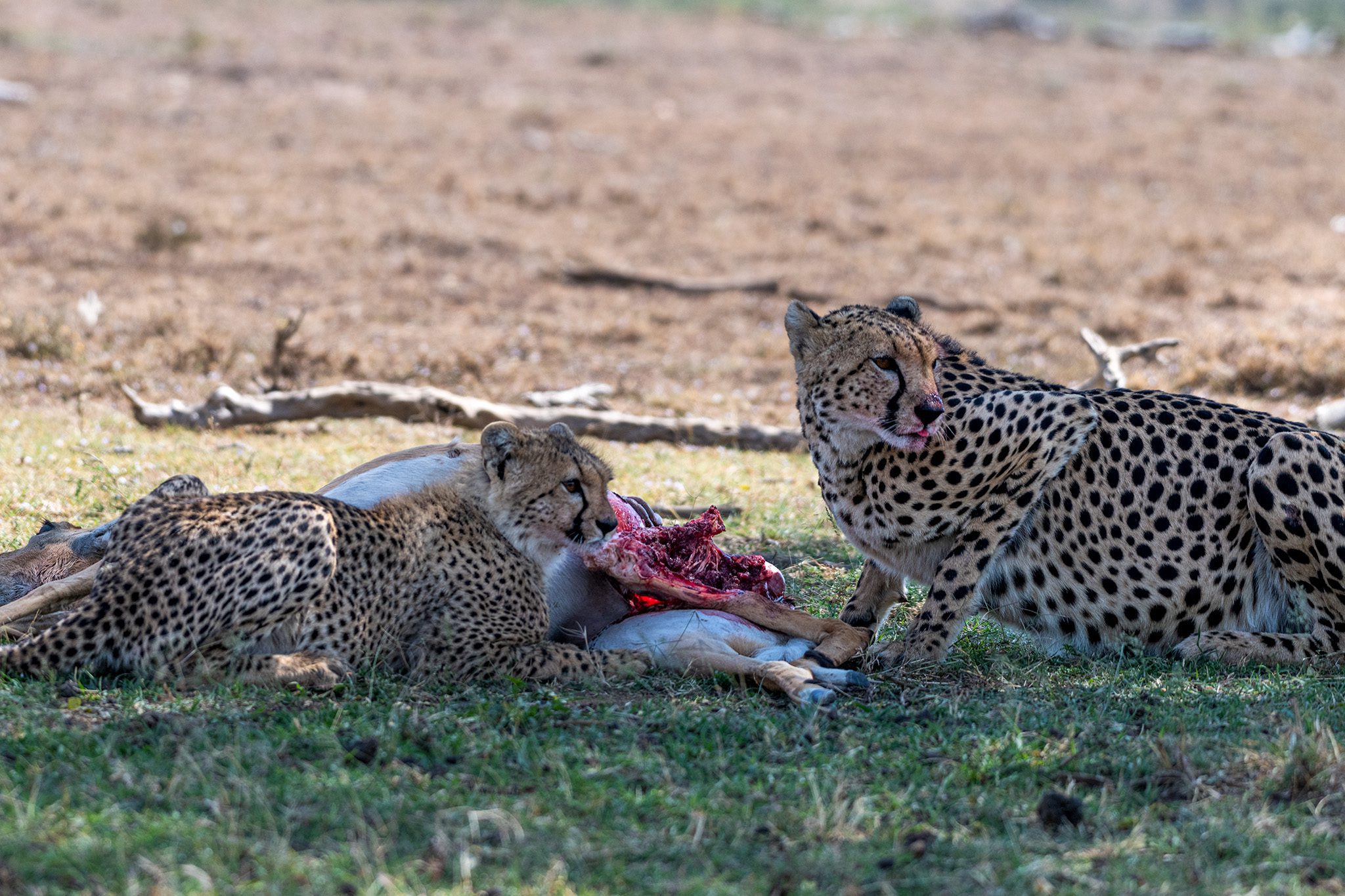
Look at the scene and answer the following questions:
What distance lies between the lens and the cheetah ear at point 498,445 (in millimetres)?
4914

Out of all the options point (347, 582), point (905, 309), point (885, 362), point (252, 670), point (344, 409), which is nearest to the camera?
point (252, 670)

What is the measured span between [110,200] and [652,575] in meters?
11.8

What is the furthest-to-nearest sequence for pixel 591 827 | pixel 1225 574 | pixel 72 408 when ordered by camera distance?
pixel 72 408
pixel 1225 574
pixel 591 827

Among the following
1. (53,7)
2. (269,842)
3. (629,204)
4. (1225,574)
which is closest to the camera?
(269,842)

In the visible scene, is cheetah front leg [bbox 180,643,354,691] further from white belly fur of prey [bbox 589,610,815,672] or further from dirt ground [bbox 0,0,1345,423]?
dirt ground [bbox 0,0,1345,423]

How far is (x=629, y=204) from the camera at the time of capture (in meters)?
17.3

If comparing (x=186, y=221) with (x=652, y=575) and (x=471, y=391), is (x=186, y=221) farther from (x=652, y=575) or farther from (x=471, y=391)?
(x=652, y=575)

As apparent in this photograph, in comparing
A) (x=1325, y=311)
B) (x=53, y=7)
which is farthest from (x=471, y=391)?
(x=53, y=7)

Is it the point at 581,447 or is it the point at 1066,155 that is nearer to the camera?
the point at 581,447

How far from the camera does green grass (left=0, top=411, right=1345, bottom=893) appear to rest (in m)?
3.20

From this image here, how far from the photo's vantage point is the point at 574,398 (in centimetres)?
994

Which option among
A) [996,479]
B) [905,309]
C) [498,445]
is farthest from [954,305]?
[498,445]

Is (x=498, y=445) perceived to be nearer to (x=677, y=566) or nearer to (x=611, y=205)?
(x=677, y=566)

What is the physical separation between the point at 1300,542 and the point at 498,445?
9.53 feet
